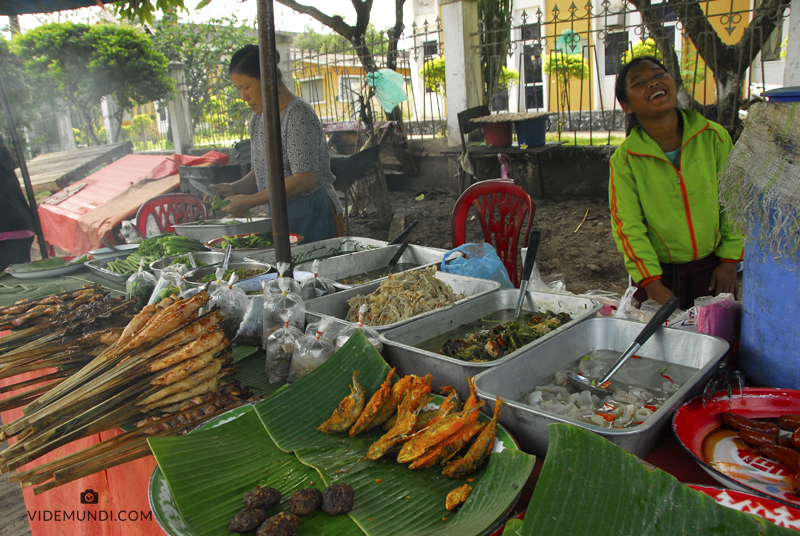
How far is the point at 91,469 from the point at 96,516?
0.96 metres

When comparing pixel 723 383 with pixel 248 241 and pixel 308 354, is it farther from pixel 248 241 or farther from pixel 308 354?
pixel 248 241

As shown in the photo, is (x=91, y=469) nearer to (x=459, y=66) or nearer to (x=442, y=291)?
(x=442, y=291)

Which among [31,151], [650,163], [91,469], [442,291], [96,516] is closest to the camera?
[91,469]

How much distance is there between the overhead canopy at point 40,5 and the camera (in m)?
4.05

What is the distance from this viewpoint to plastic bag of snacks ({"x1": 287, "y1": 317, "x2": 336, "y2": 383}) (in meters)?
1.84

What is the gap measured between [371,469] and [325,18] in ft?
33.3

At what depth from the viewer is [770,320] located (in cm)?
140

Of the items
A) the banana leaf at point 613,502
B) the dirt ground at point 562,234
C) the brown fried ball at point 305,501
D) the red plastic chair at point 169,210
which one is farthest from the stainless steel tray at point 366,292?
the red plastic chair at point 169,210

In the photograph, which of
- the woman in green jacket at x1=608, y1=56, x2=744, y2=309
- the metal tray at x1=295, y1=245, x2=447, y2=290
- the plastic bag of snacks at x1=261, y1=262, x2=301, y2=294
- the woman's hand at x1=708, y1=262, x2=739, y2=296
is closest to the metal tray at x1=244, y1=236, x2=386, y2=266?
the metal tray at x1=295, y1=245, x2=447, y2=290

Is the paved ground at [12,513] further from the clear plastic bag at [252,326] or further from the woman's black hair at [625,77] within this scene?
the woman's black hair at [625,77]

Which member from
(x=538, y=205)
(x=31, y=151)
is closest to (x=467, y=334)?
(x=538, y=205)

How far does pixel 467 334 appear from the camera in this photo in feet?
7.12

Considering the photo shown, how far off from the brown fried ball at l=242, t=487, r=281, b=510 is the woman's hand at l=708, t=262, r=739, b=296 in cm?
277

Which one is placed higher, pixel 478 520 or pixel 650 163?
pixel 650 163
